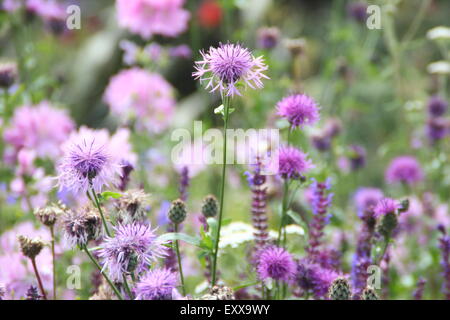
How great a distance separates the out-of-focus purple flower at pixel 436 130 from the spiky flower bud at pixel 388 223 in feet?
4.58

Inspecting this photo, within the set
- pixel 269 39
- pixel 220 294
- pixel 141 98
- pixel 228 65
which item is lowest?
pixel 220 294

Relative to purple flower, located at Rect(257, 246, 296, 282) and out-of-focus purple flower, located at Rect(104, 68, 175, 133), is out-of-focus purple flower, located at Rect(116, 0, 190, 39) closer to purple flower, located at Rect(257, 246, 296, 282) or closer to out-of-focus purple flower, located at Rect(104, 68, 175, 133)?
out-of-focus purple flower, located at Rect(104, 68, 175, 133)

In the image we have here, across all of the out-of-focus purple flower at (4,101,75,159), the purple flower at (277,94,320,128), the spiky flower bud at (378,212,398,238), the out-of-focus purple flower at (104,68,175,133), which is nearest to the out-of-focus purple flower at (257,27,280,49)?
the out-of-focus purple flower at (104,68,175,133)

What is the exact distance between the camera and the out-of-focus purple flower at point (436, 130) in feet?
8.75

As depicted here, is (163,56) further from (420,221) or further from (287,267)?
(287,267)

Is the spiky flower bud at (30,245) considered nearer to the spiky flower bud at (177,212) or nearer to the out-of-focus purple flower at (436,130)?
the spiky flower bud at (177,212)

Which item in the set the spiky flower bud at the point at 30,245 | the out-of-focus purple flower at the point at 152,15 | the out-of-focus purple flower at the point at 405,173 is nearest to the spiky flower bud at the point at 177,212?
the spiky flower bud at the point at 30,245

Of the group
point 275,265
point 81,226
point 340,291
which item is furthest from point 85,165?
point 340,291

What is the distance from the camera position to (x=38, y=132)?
222 centimetres

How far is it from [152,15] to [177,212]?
1.55m

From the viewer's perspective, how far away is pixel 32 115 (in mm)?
2256

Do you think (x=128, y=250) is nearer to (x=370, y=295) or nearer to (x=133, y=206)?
(x=133, y=206)

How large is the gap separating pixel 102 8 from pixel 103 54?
Result: 7.81 feet

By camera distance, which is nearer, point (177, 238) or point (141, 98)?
point (177, 238)
